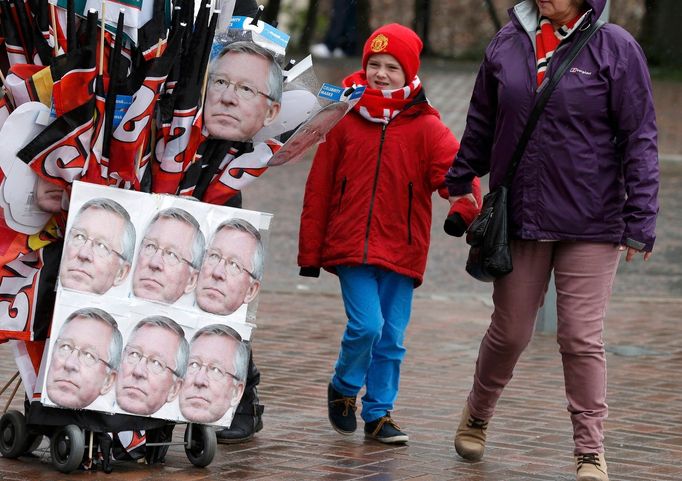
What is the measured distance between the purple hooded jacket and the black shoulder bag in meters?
0.02

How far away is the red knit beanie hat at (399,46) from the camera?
19.3 ft

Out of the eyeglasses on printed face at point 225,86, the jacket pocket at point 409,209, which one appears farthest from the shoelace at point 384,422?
the eyeglasses on printed face at point 225,86

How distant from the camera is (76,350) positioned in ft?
16.2

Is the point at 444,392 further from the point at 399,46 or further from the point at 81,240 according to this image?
the point at 81,240

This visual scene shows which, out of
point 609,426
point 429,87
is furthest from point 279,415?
point 429,87

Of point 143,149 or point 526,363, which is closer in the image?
point 143,149

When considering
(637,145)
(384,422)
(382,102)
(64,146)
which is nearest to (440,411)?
(384,422)

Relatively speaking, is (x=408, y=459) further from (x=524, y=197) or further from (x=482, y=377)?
(x=524, y=197)

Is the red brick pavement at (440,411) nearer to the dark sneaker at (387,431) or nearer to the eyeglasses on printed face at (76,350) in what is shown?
the dark sneaker at (387,431)

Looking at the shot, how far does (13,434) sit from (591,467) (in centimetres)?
209

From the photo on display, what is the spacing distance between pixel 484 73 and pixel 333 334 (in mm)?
3663

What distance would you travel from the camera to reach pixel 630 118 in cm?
518

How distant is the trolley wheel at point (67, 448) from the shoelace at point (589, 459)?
1788 millimetres

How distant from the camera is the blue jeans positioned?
5844 millimetres
